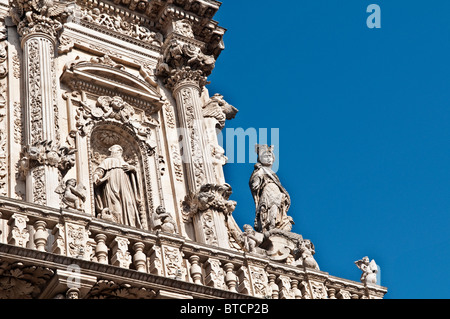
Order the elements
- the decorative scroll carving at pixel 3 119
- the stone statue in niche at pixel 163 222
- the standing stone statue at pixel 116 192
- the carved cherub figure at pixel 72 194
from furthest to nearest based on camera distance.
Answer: the standing stone statue at pixel 116 192 < the decorative scroll carving at pixel 3 119 < the stone statue in niche at pixel 163 222 < the carved cherub figure at pixel 72 194

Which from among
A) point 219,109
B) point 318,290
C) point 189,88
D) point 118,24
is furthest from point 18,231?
point 118,24

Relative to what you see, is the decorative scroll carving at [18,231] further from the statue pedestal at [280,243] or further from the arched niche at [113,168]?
the statue pedestal at [280,243]

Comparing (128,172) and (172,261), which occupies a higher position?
(128,172)

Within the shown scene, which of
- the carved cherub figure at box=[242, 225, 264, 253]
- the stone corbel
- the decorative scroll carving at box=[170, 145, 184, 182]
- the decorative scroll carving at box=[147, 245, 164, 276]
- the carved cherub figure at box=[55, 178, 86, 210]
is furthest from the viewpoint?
the decorative scroll carving at box=[170, 145, 184, 182]

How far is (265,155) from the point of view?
21.1 m

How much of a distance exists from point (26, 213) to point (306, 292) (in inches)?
193

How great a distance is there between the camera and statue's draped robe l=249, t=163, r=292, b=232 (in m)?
19.6

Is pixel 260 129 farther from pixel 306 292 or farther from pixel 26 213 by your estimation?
pixel 26 213

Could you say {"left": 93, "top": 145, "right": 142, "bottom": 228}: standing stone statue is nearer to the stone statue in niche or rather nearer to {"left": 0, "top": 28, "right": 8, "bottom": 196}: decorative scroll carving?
the stone statue in niche

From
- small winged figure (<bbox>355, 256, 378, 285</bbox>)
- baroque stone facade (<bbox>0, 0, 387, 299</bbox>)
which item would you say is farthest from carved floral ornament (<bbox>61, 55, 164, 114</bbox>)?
small winged figure (<bbox>355, 256, 378, 285</bbox>)

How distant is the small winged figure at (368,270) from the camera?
56.5 feet

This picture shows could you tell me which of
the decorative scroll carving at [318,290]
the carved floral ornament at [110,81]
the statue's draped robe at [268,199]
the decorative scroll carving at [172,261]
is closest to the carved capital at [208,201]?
the statue's draped robe at [268,199]

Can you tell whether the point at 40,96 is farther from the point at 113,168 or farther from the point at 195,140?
the point at 195,140

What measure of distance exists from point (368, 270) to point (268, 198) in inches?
129
